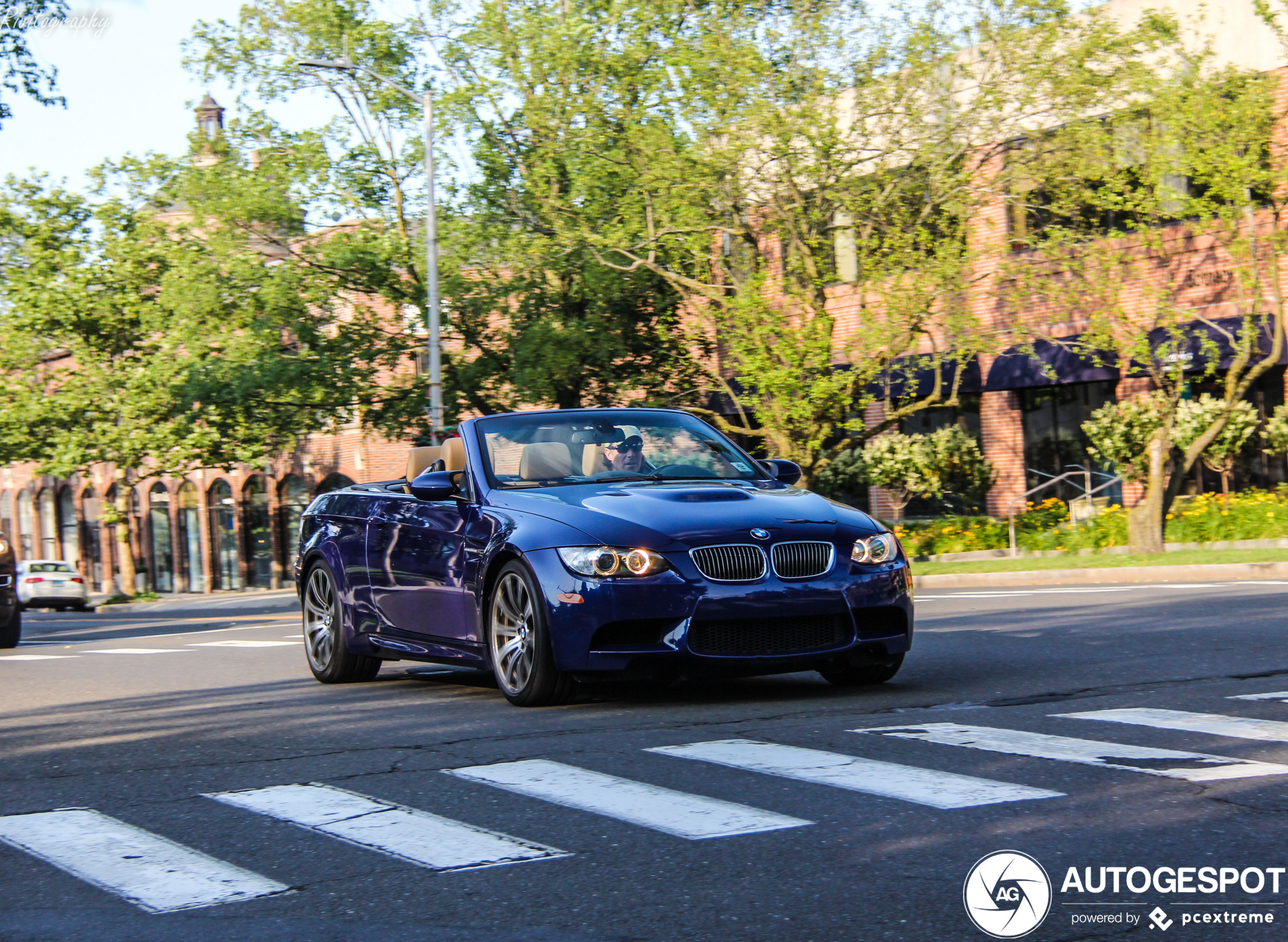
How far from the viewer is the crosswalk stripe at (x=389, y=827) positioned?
497 centimetres

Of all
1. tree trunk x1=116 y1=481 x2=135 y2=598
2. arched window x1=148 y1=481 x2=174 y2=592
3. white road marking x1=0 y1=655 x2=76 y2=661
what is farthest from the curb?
arched window x1=148 y1=481 x2=174 y2=592

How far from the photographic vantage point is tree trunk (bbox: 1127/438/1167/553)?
78.1 feet

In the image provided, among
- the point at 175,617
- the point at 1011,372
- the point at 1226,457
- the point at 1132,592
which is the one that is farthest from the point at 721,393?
the point at 1132,592

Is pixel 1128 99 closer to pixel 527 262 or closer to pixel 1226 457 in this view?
pixel 1226 457

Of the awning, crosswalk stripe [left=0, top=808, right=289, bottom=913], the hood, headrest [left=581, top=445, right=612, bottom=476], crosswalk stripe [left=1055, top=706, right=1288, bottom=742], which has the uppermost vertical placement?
the awning

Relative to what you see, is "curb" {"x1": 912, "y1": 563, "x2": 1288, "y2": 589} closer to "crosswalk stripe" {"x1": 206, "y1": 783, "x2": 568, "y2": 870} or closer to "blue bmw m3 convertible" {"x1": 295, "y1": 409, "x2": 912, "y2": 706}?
"blue bmw m3 convertible" {"x1": 295, "y1": 409, "x2": 912, "y2": 706}

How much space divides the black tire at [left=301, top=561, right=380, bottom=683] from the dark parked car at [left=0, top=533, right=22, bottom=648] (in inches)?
298

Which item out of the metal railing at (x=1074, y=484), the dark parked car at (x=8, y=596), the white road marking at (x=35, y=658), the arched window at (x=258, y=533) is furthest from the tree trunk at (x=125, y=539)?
the white road marking at (x=35, y=658)

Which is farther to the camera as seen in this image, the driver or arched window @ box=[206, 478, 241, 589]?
arched window @ box=[206, 478, 241, 589]

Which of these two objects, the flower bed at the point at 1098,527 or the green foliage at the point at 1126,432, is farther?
the green foliage at the point at 1126,432

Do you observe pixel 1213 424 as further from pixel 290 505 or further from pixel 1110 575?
pixel 290 505

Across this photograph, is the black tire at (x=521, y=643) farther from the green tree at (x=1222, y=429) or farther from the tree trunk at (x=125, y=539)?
the tree trunk at (x=125, y=539)

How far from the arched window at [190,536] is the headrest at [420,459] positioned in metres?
45.3

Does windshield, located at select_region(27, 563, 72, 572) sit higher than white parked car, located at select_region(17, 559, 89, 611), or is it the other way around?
windshield, located at select_region(27, 563, 72, 572)
